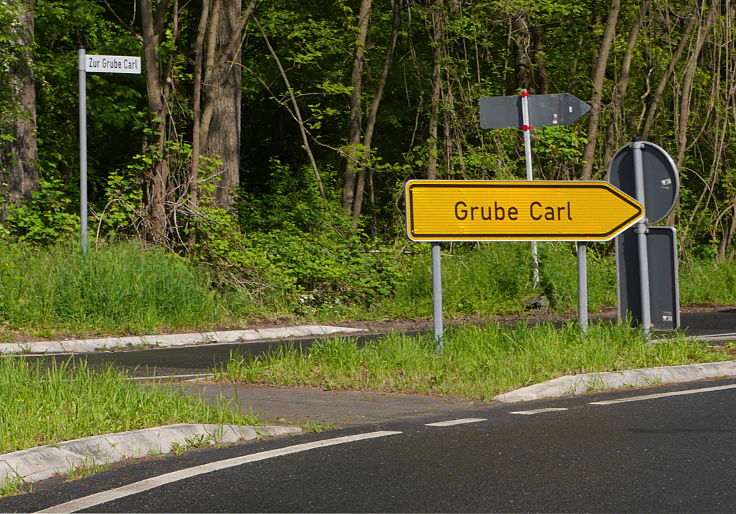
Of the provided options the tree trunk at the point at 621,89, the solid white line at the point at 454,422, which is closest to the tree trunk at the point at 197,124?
the tree trunk at the point at 621,89

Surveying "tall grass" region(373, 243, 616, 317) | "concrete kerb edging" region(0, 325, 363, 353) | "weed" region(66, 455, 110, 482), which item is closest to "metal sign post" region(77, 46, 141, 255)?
"concrete kerb edging" region(0, 325, 363, 353)

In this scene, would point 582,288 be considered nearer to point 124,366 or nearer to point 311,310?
point 124,366

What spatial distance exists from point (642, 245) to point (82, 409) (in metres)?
6.20

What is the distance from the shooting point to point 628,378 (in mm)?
9484

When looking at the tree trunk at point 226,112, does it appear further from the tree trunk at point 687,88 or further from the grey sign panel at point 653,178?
the grey sign panel at point 653,178

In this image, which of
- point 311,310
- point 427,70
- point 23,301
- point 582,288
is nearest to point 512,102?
point 311,310

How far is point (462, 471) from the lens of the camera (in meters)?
5.96

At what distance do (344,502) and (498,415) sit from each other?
9.35 feet

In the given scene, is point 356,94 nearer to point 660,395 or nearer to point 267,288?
point 267,288

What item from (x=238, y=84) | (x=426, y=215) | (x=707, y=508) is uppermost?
(x=238, y=84)

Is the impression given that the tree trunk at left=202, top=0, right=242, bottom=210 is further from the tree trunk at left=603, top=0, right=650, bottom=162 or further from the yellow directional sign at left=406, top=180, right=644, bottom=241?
the yellow directional sign at left=406, top=180, right=644, bottom=241

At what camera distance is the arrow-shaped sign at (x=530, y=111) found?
16.9 metres

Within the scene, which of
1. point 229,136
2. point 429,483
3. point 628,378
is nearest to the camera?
point 429,483

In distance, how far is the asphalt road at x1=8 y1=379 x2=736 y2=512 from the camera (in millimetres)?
5273
